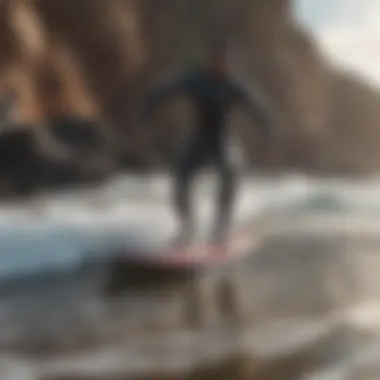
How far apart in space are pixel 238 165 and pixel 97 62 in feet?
0.61

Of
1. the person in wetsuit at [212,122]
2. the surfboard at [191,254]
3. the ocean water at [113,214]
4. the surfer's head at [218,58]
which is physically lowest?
the surfboard at [191,254]

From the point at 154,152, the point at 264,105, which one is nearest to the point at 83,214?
the point at 154,152

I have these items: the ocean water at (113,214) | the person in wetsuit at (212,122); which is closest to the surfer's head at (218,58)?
the person in wetsuit at (212,122)

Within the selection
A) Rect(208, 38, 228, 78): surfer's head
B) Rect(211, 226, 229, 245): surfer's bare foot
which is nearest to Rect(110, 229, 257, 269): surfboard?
Rect(211, 226, 229, 245): surfer's bare foot

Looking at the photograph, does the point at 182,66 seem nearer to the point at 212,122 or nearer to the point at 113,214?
the point at 212,122

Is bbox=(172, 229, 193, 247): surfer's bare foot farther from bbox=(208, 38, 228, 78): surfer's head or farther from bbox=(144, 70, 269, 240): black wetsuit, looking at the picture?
bbox=(208, 38, 228, 78): surfer's head

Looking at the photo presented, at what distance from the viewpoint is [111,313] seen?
0.91m

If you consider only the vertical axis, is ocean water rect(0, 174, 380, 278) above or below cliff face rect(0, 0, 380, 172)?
below

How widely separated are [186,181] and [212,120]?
0.23 ft

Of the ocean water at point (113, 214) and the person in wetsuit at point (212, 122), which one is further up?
the person in wetsuit at point (212, 122)

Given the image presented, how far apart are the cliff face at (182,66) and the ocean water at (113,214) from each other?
0.03 m

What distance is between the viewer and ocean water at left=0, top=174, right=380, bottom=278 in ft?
3.03

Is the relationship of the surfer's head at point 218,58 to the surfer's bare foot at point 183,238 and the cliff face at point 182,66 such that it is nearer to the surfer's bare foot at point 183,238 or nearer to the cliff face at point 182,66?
the cliff face at point 182,66

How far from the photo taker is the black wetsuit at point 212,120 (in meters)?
0.93
